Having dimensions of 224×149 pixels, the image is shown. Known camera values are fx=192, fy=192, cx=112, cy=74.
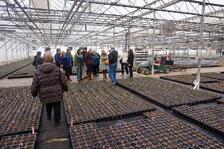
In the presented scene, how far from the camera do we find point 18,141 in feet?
10.5

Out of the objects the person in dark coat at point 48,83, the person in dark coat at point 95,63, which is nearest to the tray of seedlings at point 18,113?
the person in dark coat at point 48,83

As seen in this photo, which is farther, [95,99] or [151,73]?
[151,73]

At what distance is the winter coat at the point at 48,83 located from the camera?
3.64 meters

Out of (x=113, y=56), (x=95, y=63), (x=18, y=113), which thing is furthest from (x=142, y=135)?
(x=95, y=63)

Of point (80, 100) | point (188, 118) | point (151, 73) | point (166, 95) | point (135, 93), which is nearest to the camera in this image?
point (188, 118)

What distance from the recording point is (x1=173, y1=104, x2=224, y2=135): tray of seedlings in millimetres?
3912

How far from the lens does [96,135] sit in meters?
3.45

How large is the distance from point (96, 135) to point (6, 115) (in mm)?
2358

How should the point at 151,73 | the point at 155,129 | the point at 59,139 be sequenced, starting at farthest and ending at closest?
the point at 151,73
the point at 155,129
the point at 59,139

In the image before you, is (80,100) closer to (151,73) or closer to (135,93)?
(135,93)

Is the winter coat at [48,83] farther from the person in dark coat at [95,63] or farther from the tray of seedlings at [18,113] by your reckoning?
the person in dark coat at [95,63]

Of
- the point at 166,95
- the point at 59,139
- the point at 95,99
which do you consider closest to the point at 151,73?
Answer: the point at 166,95

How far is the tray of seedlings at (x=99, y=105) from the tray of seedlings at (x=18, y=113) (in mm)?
747

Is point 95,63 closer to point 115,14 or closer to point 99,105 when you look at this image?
point 115,14
